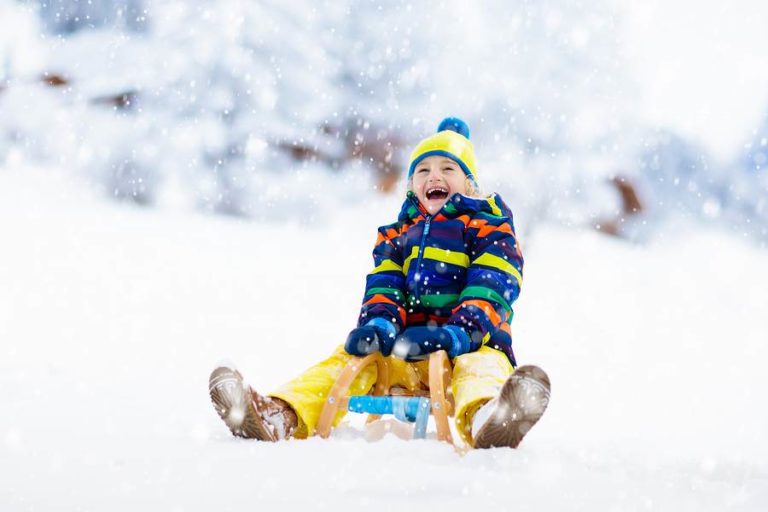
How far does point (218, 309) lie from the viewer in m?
5.09

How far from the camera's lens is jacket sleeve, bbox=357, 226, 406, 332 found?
2.45 metres

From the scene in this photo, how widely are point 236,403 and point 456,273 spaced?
1.05 meters

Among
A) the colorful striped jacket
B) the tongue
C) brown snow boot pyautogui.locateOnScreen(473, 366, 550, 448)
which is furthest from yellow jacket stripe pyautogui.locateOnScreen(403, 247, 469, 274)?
brown snow boot pyautogui.locateOnScreen(473, 366, 550, 448)

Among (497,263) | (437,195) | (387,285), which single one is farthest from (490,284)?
(437,195)

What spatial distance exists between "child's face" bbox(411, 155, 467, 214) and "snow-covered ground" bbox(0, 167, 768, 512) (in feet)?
3.38

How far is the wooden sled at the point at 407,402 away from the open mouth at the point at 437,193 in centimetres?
88

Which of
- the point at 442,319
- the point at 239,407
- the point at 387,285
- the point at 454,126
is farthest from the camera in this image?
the point at 454,126

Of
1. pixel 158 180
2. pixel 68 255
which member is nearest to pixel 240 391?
pixel 68 255

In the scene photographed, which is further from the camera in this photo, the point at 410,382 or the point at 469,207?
the point at 469,207

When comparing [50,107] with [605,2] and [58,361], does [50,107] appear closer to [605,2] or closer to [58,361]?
[58,361]

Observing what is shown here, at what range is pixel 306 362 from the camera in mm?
4078

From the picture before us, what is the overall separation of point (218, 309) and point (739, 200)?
8.04 m

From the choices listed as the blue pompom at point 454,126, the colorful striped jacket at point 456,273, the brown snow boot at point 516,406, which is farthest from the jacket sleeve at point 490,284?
the blue pompom at point 454,126

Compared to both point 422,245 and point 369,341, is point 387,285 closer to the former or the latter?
point 422,245
